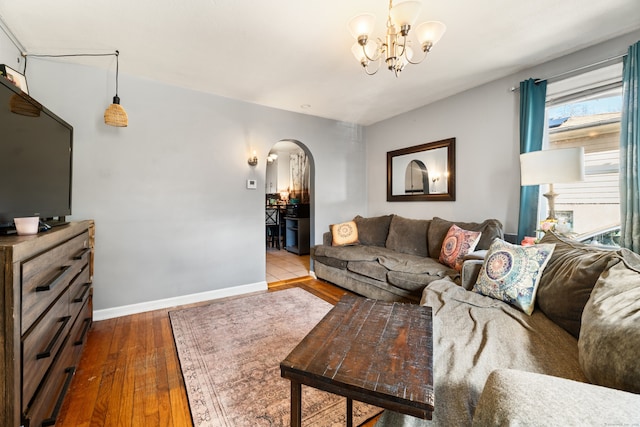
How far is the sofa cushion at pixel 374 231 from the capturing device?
150 inches

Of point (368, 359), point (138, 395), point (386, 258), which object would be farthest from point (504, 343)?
point (138, 395)

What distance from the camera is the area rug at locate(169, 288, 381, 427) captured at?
4.54ft

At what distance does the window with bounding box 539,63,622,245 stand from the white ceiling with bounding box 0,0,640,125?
33cm

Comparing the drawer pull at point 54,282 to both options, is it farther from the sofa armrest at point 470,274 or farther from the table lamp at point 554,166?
the table lamp at point 554,166

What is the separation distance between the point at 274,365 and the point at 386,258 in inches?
67.8

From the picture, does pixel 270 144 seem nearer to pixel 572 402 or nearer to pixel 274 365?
pixel 274 365

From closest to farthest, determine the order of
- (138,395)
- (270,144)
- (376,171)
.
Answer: (138,395) → (270,144) → (376,171)

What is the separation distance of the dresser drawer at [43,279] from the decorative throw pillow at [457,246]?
2922 millimetres

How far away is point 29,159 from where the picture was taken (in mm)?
1413

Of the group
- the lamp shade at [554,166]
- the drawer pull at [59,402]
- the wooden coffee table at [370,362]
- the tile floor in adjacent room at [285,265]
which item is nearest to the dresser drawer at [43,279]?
the drawer pull at [59,402]

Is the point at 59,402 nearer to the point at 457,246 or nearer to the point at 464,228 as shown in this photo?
the point at 457,246

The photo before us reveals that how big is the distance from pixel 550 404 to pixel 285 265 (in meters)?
4.39

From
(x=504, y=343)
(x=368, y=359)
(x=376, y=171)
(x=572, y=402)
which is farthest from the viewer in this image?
(x=376, y=171)

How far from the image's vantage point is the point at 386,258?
9.96 feet
